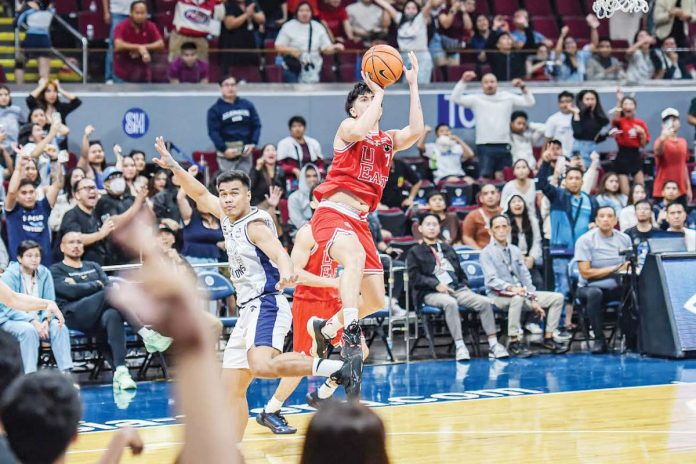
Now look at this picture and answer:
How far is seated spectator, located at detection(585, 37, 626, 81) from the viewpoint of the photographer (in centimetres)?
1908

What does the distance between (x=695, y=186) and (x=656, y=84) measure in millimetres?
2471

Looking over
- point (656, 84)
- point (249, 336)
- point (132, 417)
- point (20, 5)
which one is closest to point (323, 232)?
point (249, 336)

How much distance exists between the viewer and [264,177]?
47.9ft

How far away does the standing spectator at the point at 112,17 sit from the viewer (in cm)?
1666

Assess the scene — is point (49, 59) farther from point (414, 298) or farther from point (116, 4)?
point (414, 298)

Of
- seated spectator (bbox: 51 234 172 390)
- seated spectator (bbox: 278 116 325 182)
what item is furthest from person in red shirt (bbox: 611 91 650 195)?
seated spectator (bbox: 51 234 172 390)

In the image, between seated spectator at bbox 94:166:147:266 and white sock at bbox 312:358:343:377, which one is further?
seated spectator at bbox 94:166:147:266

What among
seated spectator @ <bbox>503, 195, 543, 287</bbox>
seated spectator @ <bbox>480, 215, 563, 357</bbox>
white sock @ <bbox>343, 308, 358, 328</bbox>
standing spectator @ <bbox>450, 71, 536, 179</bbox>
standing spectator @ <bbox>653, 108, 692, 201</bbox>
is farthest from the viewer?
standing spectator @ <bbox>450, 71, 536, 179</bbox>

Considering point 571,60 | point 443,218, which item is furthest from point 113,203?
point 571,60

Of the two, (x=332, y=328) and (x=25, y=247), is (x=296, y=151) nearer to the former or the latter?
(x=25, y=247)

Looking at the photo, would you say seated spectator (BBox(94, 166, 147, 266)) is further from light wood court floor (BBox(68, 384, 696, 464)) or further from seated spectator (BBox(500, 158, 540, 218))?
seated spectator (BBox(500, 158, 540, 218))

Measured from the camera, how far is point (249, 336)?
7871 mm

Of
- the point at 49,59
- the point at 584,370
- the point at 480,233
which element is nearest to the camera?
the point at 584,370

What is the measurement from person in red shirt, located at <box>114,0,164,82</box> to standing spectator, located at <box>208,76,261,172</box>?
1.47m
